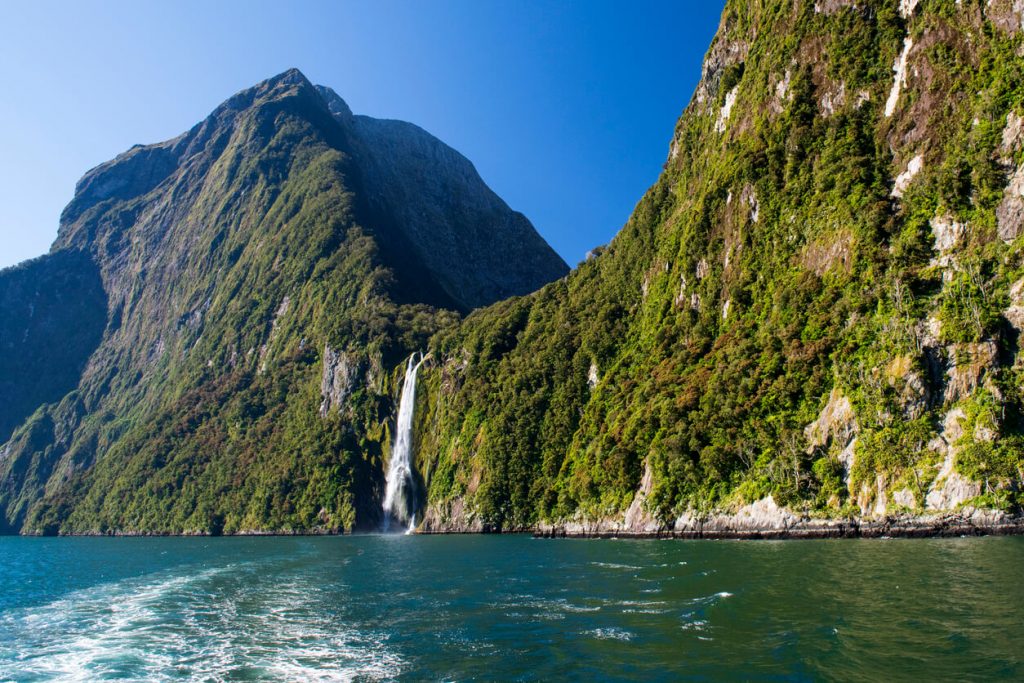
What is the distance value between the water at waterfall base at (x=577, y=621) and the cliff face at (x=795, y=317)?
15217 mm

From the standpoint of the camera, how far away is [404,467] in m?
142

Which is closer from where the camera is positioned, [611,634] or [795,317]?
[611,634]

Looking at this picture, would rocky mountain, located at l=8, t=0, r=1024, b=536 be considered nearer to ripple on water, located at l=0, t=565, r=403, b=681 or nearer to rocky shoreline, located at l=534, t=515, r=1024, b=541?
rocky shoreline, located at l=534, t=515, r=1024, b=541

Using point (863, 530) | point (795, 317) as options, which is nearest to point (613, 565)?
point (863, 530)

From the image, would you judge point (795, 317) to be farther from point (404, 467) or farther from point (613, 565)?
point (404, 467)

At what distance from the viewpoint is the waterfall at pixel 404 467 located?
137m

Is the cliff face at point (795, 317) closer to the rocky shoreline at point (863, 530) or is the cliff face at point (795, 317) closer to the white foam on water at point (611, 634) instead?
the rocky shoreline at point (863, 530)

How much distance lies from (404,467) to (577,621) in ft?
385

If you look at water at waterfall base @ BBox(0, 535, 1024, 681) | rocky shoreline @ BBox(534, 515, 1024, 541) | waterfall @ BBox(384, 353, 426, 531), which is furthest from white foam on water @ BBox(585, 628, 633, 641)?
waterfall @ BBox(384, 353, 426, 531)

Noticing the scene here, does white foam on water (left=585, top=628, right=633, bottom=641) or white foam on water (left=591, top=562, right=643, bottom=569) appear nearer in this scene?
white foam on water (left=585, top=628, right=633, bottom=641)

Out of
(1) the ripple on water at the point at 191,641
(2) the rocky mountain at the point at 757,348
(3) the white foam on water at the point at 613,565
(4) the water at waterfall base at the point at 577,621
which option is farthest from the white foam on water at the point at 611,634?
(2) the rocky mountain at the point at 757,348

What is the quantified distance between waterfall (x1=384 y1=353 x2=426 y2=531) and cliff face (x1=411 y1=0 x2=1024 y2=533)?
5.46m

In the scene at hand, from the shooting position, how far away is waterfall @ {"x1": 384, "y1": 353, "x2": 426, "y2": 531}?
5404 inches

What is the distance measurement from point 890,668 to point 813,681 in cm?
264
